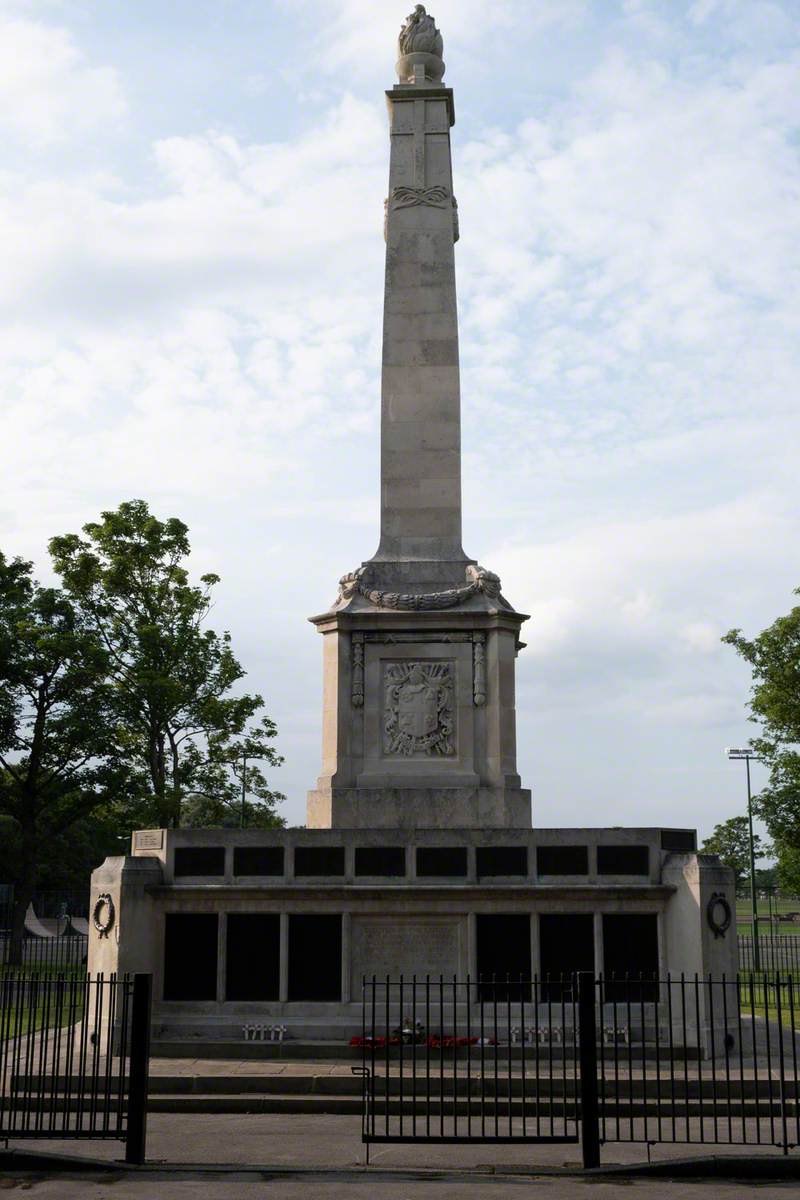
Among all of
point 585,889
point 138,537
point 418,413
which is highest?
point 138,537

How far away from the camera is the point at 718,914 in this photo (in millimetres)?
19422

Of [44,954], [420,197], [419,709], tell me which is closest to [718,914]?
[419,709]

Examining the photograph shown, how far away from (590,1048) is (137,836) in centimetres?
1053

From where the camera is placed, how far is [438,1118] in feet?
50.1

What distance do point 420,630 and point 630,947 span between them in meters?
6.21

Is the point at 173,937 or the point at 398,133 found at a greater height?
the point at 398,133

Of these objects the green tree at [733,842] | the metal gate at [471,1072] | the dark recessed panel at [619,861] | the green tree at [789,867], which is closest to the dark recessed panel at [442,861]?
the metal gate at [471,1072]

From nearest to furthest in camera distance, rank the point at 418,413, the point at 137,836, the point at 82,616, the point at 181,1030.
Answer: the point at 181,1030 → the point at 137,836 → the point at 418,413 → the point at 82,616

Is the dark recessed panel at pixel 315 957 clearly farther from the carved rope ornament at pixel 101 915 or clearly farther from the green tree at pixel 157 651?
the green tree at pixel 157 651

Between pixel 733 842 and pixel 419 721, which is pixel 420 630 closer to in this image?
pixel 419 721

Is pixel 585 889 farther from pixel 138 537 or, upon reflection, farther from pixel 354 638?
pixel 138 537

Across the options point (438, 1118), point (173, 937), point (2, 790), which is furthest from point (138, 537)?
point (438, 1118)

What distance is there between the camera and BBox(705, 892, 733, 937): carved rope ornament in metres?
19.3

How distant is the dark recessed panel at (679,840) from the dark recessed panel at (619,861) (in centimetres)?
51
